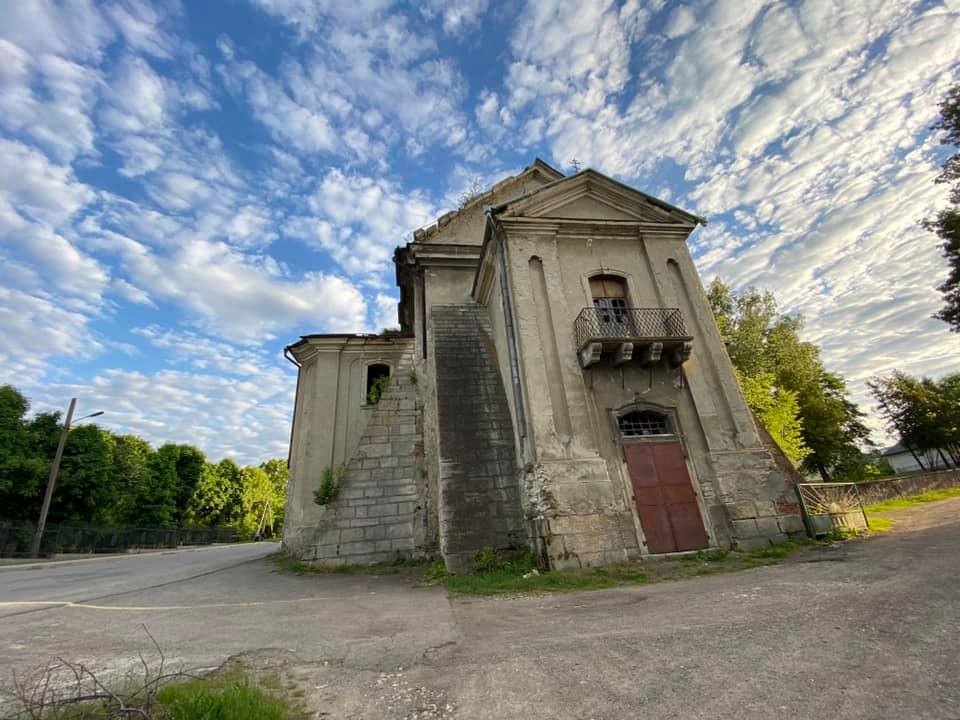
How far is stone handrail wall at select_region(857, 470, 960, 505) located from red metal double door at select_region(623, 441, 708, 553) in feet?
46.9

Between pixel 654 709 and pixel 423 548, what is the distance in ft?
31.1

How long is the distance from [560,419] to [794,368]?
26875mm

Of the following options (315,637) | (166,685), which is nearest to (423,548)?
(315,637)

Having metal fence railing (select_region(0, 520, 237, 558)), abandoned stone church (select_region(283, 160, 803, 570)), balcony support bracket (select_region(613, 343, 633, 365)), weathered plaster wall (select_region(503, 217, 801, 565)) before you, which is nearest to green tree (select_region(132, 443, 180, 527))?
metal fence railing (select_region(0, 520, 237, 558))

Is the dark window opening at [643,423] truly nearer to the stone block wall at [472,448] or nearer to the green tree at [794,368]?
the stone block wall at [472,448]

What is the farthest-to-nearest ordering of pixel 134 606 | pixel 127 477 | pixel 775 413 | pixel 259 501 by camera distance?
pixel 259 501, pixel 127 477, pixel 775 413, pixel 134 606

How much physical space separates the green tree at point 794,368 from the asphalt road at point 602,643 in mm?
21462

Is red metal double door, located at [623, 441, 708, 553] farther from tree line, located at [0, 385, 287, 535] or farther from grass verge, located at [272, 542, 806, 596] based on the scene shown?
tree line, located at [0, 385, 287, 535]

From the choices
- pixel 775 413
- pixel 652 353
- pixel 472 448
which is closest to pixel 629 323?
pixel 652 353

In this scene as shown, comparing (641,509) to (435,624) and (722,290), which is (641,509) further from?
(722,290)

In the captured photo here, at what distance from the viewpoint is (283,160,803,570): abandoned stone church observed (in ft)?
30.0

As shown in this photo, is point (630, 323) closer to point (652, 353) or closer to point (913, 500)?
point (652, 353)

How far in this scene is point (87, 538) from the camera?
23.3 metres

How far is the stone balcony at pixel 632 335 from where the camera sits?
32.2 feet
